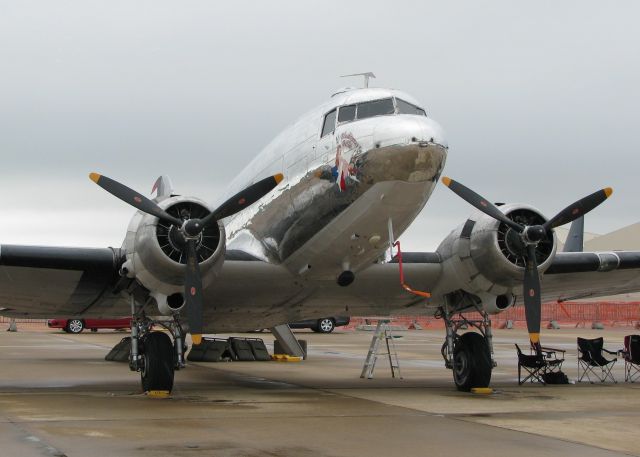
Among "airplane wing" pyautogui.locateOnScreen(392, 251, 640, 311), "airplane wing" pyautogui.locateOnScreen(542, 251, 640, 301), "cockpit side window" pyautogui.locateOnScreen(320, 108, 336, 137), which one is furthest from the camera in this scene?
"airplane wing" pyautogui.locateOnScreen(542, 251, 640, 301)

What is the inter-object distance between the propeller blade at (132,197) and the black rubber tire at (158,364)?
2.00 metres

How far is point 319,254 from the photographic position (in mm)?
13695

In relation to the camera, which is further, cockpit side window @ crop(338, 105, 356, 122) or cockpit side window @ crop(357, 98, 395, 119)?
cockpit side window @ crop(338, 105, 356, 122)

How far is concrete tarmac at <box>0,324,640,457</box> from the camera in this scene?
8.29 metres

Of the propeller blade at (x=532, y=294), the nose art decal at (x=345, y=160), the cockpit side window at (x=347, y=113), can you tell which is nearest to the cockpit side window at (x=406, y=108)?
the cockpit side window at (x=347, y=113)

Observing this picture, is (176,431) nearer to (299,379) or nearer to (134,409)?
(134,409)

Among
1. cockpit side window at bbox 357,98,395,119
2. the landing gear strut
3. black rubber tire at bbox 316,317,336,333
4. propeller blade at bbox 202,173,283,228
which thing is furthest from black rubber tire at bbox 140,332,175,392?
black rubber tire at bbox 316,317,336,333

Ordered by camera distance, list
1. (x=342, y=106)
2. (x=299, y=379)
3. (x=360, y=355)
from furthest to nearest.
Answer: (x=360, y=355), (x=299, y=379), (x=342, y=106)

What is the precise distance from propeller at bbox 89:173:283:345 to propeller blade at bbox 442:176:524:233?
321 cm

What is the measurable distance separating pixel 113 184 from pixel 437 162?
4.98 metres

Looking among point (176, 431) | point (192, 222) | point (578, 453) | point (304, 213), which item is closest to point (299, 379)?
point (304, 213)

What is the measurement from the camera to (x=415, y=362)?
23422 millimetres

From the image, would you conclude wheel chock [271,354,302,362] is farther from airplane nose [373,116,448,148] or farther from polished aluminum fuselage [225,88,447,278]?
airplane nose [373,116,448,148]

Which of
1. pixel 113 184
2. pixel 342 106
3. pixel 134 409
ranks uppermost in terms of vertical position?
pixel 342 106
